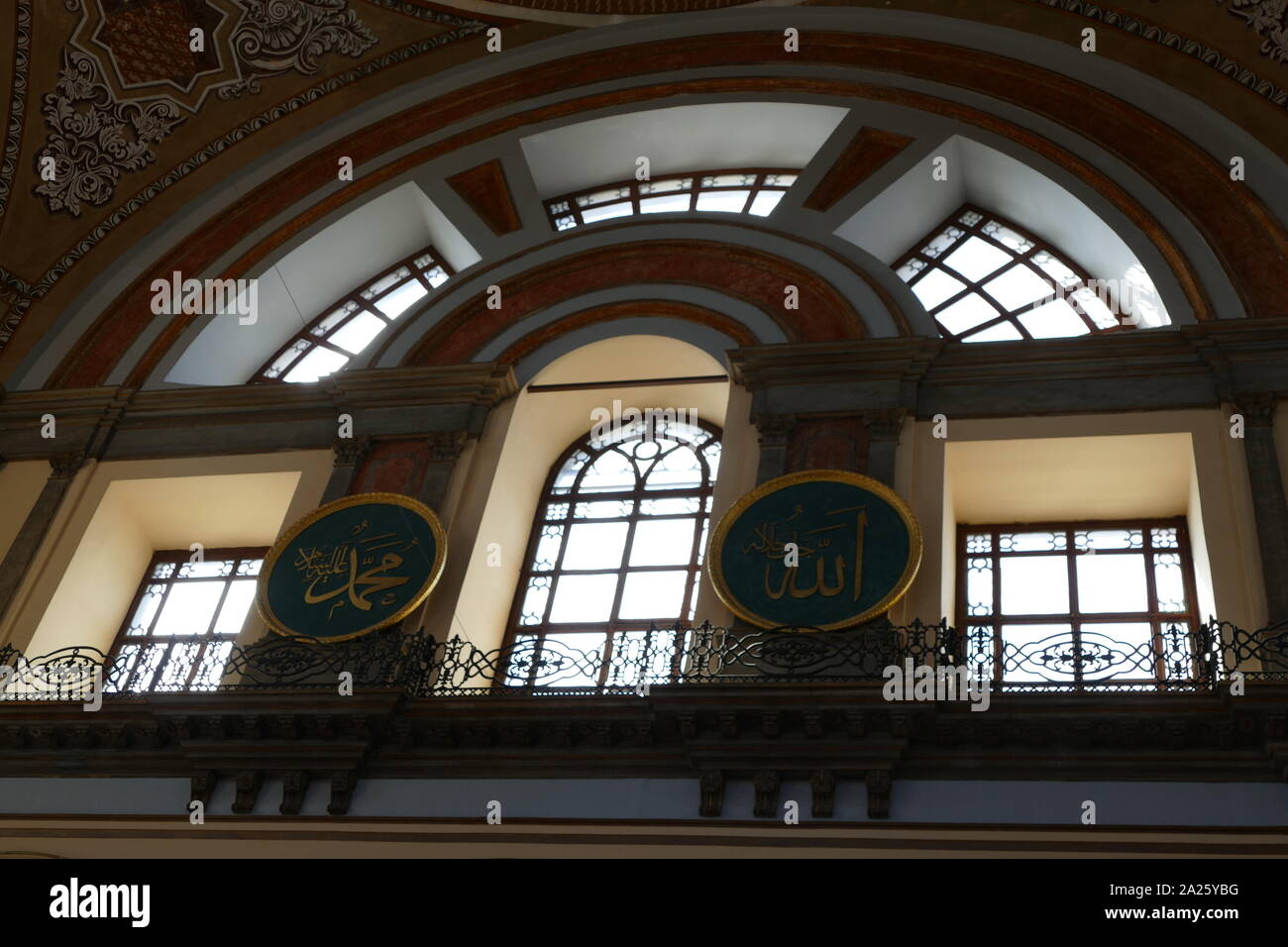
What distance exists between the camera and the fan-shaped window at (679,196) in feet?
43.6

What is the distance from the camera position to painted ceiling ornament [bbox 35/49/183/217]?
1312 cm

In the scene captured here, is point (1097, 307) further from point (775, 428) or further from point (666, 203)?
point (666, 203)

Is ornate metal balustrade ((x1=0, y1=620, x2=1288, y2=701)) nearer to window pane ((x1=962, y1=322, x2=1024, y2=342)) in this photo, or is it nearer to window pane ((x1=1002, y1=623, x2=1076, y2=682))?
window pane ((x1=1002, y1=623, x2=1076, y2=682))

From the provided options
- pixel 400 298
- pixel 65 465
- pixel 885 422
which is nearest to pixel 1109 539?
pixel 885 422

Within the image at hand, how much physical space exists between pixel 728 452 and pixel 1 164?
7.57m

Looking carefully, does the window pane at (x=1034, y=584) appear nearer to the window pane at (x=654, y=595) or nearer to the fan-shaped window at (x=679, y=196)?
the window pane at (x=654, y=595)

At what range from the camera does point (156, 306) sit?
40.7 feet

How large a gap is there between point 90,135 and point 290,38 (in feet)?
6.71

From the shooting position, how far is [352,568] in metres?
9.52

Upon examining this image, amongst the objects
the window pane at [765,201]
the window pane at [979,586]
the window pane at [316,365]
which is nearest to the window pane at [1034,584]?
the window pane at [979,586]

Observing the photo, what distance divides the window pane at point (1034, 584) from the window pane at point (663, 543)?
7.15 ft

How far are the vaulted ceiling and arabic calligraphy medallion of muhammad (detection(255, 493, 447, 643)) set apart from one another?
1864 millimetres
